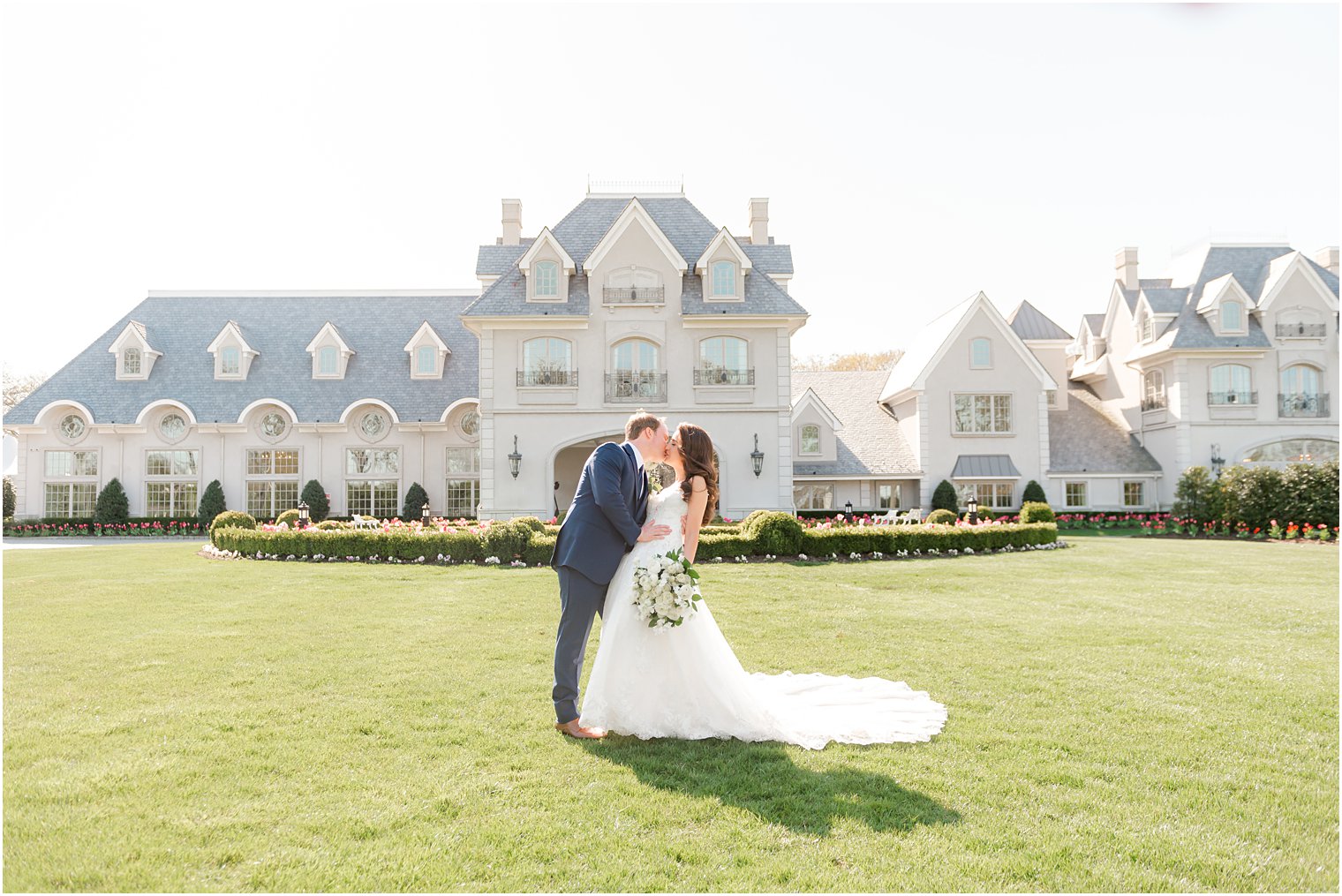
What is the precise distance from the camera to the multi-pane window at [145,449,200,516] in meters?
30.9

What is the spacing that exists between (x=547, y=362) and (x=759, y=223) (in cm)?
1002

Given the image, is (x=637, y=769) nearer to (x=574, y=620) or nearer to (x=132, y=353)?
(x=574, y=620)

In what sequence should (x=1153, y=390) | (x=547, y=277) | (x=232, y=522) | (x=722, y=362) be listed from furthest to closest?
(x=1153, y=390) → (x=722, y=362) → (x=547, y=277) → (x=232, y=522)

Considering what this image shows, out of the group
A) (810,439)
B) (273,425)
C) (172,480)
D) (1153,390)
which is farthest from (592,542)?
(1153,390)

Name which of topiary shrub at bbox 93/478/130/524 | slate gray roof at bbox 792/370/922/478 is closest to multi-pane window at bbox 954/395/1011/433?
slate gray roof at bbox 792/370/922/478

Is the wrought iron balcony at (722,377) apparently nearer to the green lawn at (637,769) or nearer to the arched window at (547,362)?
the arched window at (547,362)

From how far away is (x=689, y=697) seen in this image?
5586 millimetres

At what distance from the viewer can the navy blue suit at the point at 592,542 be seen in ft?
18.8

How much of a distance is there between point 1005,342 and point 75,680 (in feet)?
103

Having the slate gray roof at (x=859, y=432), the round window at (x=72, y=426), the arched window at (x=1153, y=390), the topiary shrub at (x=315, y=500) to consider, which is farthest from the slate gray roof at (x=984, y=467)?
the round window at (x=72, y=426)

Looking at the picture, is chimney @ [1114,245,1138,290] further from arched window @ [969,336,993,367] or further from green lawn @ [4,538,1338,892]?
green lawn @ [4,538,1338,892]

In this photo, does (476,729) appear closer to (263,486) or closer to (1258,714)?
(1258,714)

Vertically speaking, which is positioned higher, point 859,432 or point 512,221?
point 512,221

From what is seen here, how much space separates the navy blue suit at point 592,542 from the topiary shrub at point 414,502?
25.2 meters
